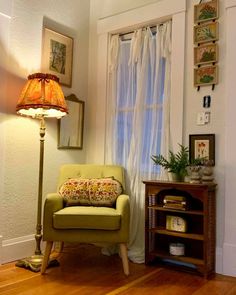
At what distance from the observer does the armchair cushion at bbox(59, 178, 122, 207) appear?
283 centimetres

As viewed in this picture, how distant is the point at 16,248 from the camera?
111 inches

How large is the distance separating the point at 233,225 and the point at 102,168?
1.30m

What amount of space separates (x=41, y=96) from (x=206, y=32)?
154cm

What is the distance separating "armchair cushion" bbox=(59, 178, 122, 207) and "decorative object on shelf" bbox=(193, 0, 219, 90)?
1.20 m

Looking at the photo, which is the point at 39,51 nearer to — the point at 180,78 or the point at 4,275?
the point at 180,78

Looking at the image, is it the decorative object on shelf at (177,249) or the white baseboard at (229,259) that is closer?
the white baseboard at (229,259)

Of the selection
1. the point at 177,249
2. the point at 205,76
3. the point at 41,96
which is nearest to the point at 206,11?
the point at 205,76

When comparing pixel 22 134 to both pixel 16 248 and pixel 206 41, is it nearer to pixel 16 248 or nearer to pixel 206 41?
pixel 16 248

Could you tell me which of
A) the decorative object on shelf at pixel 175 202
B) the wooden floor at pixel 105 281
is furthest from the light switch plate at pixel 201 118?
the wooden floor at pixel 105 281

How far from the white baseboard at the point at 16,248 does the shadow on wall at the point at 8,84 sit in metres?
1.14

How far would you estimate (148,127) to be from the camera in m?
3.15

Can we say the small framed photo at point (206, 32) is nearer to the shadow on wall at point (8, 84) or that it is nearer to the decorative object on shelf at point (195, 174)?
the decorative object on shelf at point (195, 174)

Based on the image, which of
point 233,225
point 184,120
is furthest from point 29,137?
point 233,225

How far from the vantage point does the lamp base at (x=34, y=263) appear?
2.57 meters
